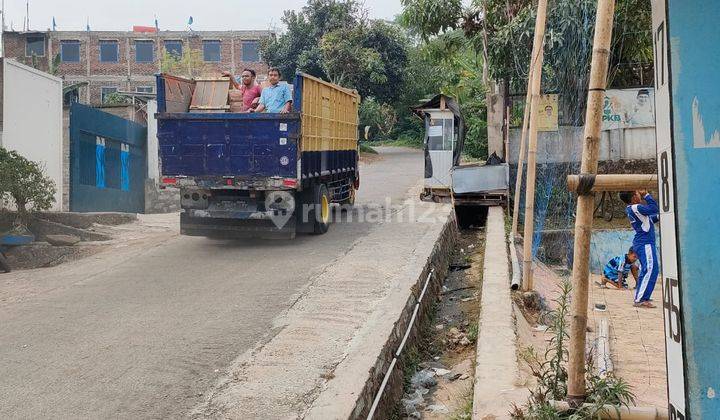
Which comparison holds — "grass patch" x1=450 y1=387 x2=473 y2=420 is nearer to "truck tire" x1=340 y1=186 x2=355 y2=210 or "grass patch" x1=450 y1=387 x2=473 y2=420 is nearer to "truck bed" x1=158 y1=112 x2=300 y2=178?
"truck bed" x1=158 y1=112 x2=300 y2=178

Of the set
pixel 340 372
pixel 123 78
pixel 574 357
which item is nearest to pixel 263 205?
pixel 340 372

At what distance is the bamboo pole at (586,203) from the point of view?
377 centimetres

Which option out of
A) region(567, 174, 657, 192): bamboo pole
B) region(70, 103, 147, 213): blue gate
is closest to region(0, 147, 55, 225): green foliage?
region(70, 103, 147, 213): blue gate

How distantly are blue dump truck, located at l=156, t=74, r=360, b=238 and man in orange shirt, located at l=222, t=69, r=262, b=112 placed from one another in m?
0.24

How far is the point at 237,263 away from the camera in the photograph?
9672 millimetres

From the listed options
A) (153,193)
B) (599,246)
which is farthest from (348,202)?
(153,193)

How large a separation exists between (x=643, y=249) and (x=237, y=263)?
537 centimetres

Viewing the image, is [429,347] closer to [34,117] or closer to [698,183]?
[698,183]

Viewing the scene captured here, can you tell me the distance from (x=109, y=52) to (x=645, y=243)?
128 feet

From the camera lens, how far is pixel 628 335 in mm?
7848

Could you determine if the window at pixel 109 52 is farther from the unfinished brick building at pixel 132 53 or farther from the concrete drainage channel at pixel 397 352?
the concrete drainage channel at pixel 397 352

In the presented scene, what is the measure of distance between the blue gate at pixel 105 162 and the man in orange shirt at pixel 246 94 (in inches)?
188

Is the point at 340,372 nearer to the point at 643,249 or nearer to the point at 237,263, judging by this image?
the point at 237,263

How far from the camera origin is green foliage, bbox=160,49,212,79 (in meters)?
38.4
